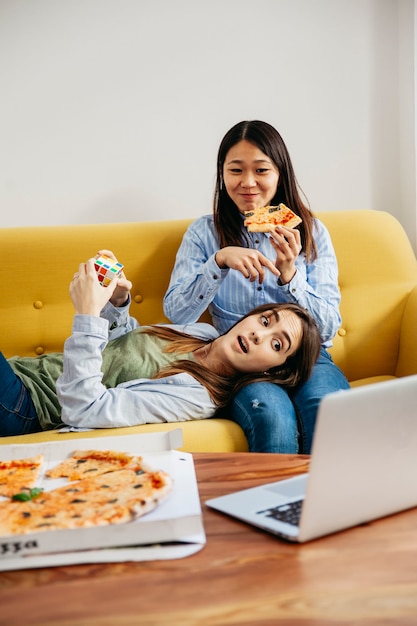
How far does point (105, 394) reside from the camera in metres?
2.04

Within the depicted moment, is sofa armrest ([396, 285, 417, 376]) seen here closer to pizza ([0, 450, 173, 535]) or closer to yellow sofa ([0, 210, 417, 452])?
yellow sofa ([0, 210, 417, 452])

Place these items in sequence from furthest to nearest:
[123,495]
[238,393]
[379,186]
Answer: [379,186], [238,393], [123,495]

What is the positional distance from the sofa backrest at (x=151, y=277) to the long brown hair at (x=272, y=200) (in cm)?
17

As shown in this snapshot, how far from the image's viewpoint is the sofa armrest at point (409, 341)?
8.70ft

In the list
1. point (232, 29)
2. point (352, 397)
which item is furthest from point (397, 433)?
point (232, 29)

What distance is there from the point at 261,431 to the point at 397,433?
1.09 m

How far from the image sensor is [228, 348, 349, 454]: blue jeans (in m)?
2.07

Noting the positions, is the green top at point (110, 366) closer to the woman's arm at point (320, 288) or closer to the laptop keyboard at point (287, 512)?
the woman's arm at point (320, 288)

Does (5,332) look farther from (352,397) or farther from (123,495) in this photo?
(352,397)

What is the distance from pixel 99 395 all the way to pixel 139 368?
285 millimetres

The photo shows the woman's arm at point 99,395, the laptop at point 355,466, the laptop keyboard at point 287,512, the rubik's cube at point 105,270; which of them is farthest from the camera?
the rubik's cube at point 105,270

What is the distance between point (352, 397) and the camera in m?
0.92

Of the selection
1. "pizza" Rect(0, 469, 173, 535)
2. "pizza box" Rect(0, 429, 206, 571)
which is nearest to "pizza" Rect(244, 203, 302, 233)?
"pizza" Rect(0, 469, 173, 535)

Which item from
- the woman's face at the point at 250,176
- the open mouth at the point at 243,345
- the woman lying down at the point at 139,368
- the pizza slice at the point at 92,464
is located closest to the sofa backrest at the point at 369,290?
the woman's face at the point at 250,176
